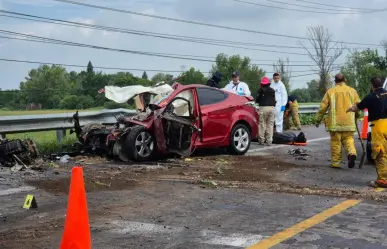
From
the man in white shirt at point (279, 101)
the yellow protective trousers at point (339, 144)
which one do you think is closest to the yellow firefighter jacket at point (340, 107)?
the yellow protective trousers at point (339, 144)

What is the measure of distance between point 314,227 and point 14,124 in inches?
291

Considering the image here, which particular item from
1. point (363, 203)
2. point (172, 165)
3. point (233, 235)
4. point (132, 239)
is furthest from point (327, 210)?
point (172, 165)

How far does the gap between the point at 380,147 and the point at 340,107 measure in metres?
1.76

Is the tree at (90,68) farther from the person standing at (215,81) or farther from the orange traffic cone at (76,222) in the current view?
the orange traffic cone at (76,222)

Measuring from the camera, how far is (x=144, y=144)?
10.1 m

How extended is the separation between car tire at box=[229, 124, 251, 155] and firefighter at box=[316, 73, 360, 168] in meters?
2.27

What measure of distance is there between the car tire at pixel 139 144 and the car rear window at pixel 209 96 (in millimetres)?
1492

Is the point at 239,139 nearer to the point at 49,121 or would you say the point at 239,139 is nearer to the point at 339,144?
the point at 339,144

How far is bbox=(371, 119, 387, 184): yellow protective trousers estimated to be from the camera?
8094mm

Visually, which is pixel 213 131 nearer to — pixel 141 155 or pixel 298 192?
pixel 141 155

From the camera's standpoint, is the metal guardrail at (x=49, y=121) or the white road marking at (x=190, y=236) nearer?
the white road marking at (x=190, y=236)

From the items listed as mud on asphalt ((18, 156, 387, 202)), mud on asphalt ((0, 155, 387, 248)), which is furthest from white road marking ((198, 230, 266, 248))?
mud on asphalt ((18, 156, 387, 202))

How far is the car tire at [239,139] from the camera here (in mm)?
11555

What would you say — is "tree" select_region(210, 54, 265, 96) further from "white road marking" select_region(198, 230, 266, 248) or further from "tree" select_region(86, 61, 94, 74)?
"white road marking" select_region(198, 230, 266, 248)
